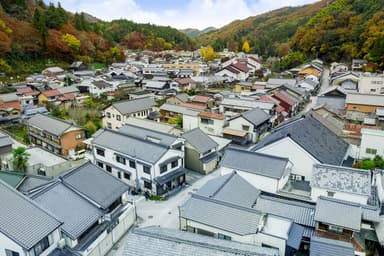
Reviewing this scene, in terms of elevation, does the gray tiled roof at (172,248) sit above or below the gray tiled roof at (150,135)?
below

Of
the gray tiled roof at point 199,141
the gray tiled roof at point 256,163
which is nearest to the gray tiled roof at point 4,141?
the gray tiled roof at point 199,141

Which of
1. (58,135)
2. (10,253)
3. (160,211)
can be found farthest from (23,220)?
(58,135)

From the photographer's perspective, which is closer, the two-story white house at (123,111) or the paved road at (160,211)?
the paved road at (160,211)

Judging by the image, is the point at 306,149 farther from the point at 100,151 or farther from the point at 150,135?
the point at 100,151

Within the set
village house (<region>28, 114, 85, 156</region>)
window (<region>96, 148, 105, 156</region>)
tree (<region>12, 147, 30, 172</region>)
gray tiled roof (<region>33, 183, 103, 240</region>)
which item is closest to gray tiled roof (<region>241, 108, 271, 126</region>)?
window (<region>96, 148, 105, 156</region>)

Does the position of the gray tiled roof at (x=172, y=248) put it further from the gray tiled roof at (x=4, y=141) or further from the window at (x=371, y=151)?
the gray tiled roof at (x=4, y=141)
